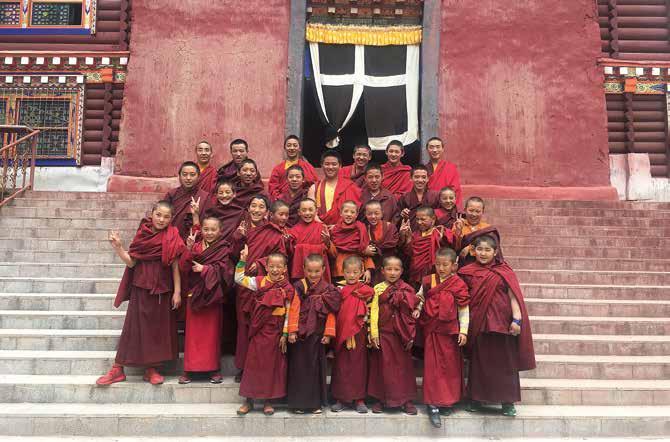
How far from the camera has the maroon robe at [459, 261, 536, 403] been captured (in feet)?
10.7

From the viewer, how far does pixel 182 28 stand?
7.94 metres

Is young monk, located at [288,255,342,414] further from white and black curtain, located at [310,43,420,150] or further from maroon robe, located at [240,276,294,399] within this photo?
white and black curtain, located at [310,43,420,150]

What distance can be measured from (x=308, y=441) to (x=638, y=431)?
2.10m

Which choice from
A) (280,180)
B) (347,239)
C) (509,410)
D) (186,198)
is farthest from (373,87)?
(509,410)

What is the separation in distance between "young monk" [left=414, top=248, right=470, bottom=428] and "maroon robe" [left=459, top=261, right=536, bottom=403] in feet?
0.25

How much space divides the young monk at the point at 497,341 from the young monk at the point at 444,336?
0.26 ft

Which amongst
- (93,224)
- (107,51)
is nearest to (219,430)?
(93,224)

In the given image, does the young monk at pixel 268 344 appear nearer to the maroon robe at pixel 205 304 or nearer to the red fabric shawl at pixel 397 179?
Answer: the maroon robe at pixel 205 304

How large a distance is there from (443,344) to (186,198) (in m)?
2.44

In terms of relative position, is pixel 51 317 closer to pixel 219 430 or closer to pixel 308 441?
pixel 219 430

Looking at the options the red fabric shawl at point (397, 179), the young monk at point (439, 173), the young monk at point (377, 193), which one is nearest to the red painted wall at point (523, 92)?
the young monk at point (439, 173)

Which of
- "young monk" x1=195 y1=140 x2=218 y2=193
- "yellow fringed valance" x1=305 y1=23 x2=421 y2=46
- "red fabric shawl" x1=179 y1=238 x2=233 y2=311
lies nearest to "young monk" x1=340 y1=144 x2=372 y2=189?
"young monk" x1=195 y1=140 x2=218 y2=193

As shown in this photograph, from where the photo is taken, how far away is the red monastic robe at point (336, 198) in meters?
4.23

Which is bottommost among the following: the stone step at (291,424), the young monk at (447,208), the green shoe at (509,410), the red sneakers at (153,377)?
the stone step at (291,424)
